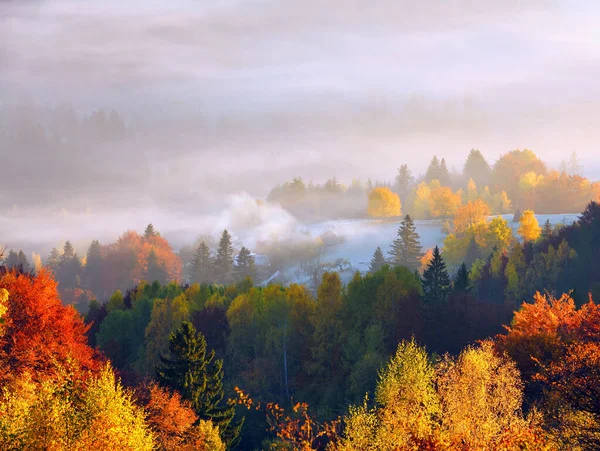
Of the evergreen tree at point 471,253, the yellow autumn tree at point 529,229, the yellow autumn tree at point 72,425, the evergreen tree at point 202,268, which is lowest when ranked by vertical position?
the evergreen tree at point 202,268

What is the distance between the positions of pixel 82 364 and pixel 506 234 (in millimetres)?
113357

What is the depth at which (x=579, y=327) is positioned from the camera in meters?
54.7

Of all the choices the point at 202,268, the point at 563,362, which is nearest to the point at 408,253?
the point at 202,268

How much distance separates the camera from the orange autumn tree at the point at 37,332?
4903cm

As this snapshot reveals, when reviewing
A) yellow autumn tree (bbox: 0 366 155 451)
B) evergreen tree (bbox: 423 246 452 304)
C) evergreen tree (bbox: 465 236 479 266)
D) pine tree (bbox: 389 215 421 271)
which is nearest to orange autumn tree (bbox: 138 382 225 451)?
yellow autumn tree (bbox: 0 366 155 451)

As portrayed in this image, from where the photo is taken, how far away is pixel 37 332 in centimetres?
5284

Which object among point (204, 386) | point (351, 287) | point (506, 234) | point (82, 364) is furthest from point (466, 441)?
point (506, 234)

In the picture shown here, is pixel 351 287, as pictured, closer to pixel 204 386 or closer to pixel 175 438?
pixel 204 386

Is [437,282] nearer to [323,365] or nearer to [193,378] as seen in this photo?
[323,365]

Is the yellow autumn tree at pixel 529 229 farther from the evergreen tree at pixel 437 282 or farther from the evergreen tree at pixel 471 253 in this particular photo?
the evergreen tree at pixel 437 282

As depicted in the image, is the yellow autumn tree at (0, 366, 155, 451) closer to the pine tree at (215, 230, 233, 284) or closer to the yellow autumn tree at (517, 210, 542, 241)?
the yellow autumn tree at (517, 210, 542, 241)

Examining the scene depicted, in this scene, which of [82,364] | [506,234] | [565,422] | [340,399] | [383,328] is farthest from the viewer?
[506,234]

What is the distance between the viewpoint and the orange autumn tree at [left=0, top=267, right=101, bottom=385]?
49.0 m

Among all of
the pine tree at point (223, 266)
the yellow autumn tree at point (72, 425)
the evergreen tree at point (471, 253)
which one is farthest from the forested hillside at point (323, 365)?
the pine tree at point (223, 266)
